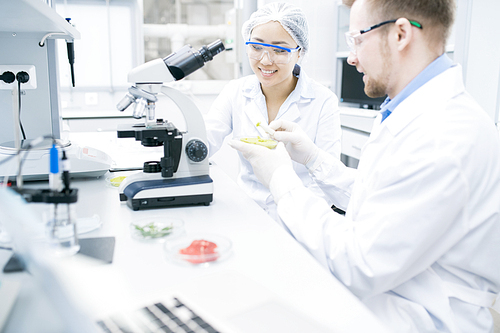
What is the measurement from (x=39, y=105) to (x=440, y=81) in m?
1.47

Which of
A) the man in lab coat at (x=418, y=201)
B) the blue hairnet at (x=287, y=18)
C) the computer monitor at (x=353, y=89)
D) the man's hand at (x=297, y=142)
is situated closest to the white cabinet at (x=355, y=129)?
the computer monitor at (x=353, y=89)

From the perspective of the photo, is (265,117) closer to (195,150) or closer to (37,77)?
(195,150)

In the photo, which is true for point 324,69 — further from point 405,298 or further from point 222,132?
point 405,298

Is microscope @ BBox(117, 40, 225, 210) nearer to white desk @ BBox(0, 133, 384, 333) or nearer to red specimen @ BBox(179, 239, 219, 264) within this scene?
white desk @ BBox(0, 133, 384, 333)

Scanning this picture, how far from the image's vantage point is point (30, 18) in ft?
3.92

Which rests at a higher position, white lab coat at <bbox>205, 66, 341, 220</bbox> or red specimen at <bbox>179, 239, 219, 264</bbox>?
white lab coat at <bbox>205, 66, 341, 220</bbox>

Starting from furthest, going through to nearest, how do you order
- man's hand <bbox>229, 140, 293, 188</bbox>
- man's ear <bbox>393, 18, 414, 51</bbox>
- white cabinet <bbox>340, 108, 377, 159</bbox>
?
white cabinet <bbox>340, 108, 377, 159</bbox> → man's hand <bbox>229, 140, 293, 188</bbox> → man's ear <bbox>393, 18, 414, 51</bbox>

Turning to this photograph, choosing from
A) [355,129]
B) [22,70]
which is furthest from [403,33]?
[355,129]

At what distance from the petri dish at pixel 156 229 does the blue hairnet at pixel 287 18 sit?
Result: 3.81 ft

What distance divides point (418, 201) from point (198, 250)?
19.1 inches

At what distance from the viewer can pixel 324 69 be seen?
Answer: 436 cm

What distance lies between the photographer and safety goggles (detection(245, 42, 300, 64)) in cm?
181

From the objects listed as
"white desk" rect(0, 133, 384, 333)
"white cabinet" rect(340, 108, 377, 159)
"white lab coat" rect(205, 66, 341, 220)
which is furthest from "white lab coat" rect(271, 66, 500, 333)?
"white cabinet" rect(340, 108, 377, 159)

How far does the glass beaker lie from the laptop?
32 mm
